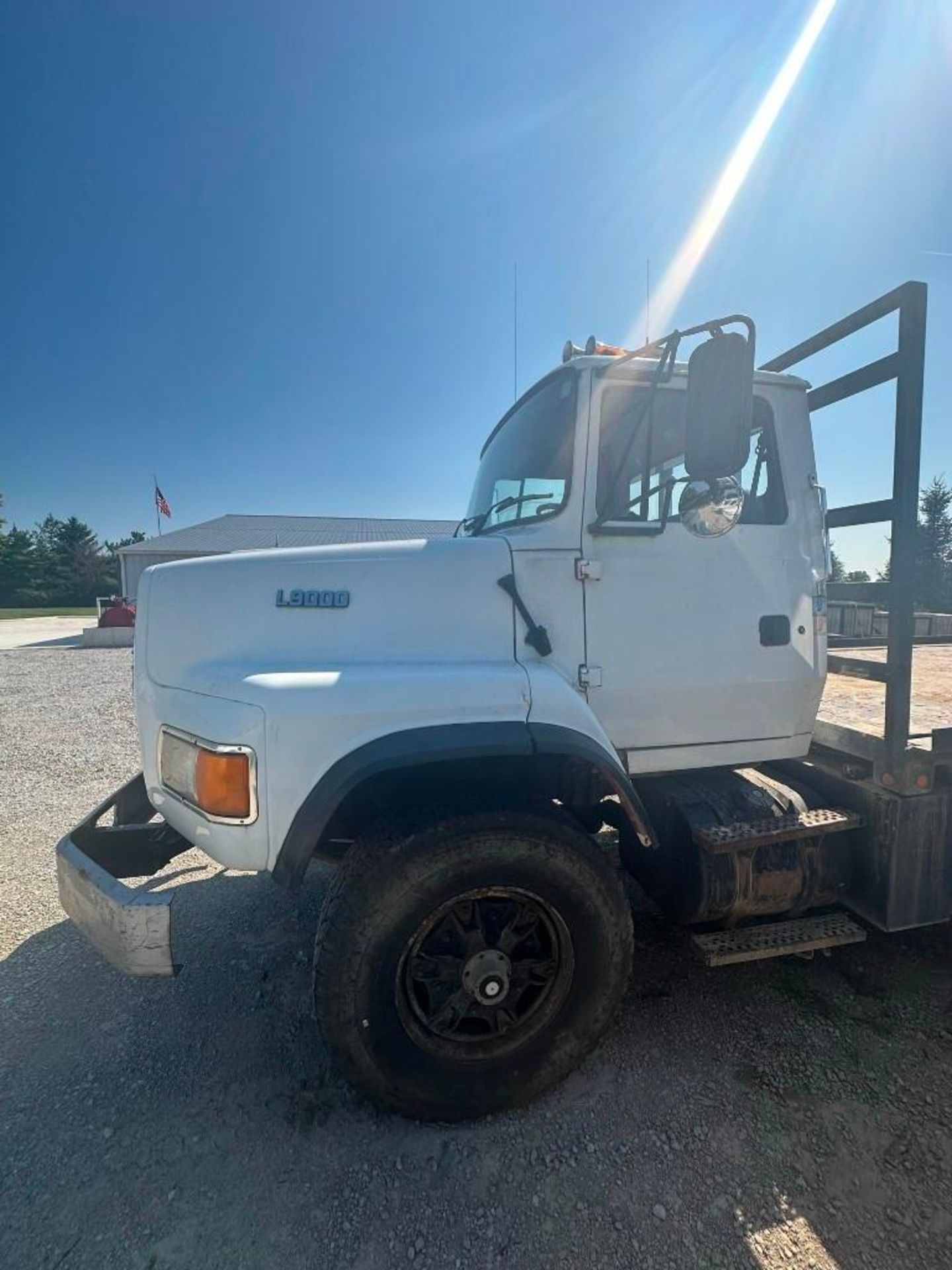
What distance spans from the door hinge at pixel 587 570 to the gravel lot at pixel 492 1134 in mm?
1943

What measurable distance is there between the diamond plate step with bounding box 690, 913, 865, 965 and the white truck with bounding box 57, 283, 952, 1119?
0.05 feet

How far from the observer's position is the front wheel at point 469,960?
6.37 feet

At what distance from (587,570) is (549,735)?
695mm

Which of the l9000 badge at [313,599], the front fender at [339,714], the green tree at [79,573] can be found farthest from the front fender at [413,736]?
the green tree at [79,573]

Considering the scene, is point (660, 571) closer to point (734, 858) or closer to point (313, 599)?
point (734, 858)

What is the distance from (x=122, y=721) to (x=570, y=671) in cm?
769

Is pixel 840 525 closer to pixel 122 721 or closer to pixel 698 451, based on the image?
pixel 698 451

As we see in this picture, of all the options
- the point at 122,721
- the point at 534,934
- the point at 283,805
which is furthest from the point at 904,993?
the point at 122,721

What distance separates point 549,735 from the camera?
6.72ft

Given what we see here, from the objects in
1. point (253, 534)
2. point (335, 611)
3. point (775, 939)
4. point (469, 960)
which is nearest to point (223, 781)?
point (335, 611)

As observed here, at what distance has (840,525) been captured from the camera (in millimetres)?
2836

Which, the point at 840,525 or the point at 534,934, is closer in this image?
the point at 534,934

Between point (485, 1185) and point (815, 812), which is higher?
point (815, 812)

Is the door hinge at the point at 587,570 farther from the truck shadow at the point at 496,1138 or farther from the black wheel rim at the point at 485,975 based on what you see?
the truck shadow at the point at 496,1138
